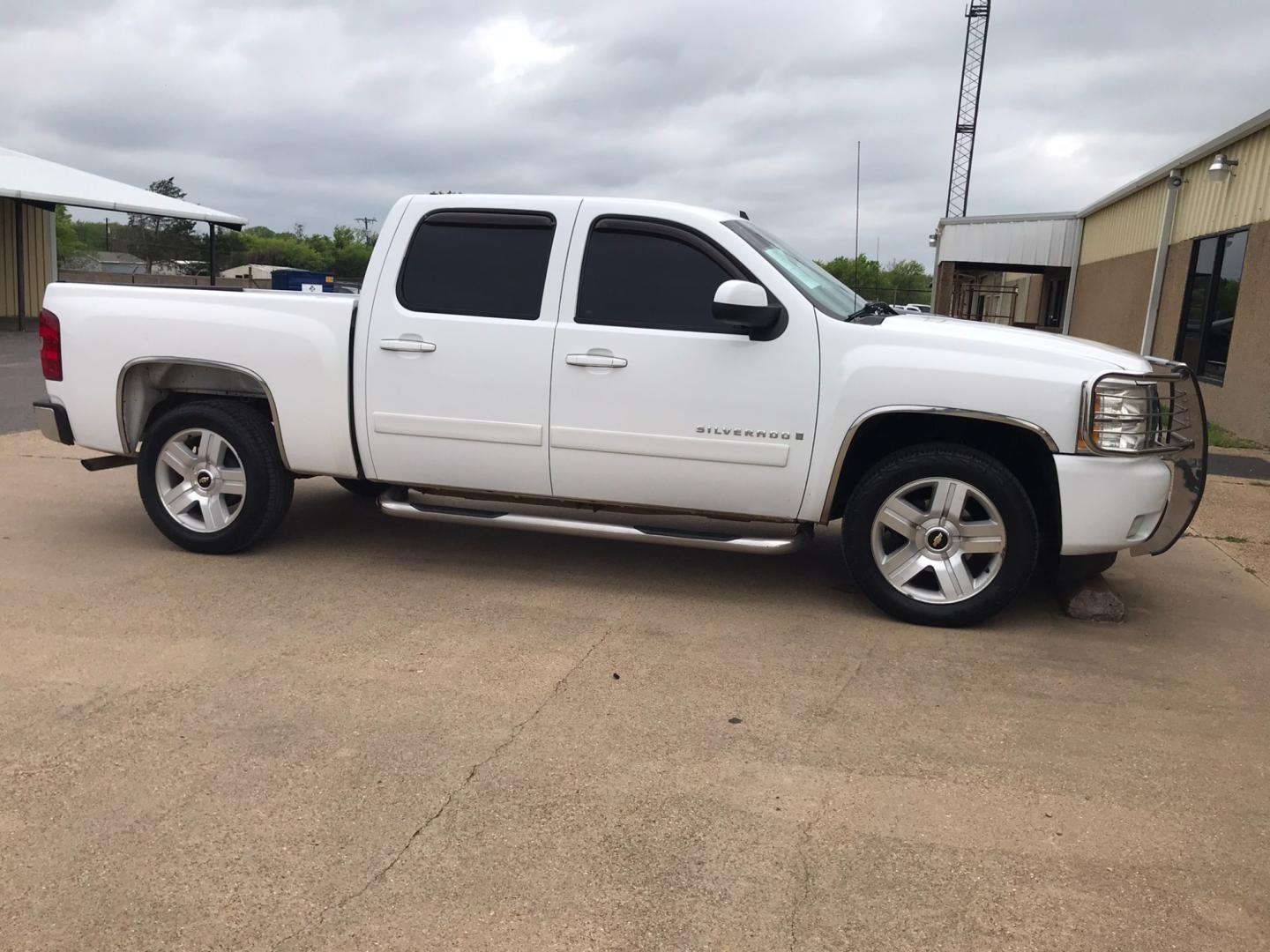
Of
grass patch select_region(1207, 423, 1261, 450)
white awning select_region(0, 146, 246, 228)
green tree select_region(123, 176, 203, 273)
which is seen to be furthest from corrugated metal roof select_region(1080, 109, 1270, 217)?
green tree select_region(123, 176, 203, 273)

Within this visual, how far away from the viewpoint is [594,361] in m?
5.04

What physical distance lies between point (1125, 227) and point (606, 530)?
1783cm

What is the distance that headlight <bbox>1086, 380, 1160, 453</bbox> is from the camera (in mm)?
4527

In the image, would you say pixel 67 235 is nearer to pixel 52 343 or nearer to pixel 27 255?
pixel 27 255

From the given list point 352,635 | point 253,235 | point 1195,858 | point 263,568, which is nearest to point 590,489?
point 352,635

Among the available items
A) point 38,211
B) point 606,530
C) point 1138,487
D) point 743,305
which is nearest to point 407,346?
point 606,530

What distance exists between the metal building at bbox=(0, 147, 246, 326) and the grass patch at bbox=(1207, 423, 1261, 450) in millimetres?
21582

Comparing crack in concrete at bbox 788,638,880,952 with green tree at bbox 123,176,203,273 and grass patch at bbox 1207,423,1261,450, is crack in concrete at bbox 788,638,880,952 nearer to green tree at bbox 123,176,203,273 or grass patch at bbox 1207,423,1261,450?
grass patch at bbox 1207,423,1261,450

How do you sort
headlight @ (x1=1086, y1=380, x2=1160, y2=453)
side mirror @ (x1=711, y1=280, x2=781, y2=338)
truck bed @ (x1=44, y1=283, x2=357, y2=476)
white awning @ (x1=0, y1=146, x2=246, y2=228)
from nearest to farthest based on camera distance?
headlight @ (x1=1086, y1=380, x2=1160, y2=453), side mirror @ (x1=711, y1=280, x2=781, y2=338), truck bed @ (x1=44, y1=283, x2=357, y2=476), white awning @ (x1=0, y1=146, x2=246, y2=228)

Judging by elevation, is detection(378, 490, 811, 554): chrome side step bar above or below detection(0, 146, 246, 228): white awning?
below

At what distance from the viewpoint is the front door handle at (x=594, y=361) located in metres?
5.02

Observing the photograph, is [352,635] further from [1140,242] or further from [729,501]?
[1140,242]

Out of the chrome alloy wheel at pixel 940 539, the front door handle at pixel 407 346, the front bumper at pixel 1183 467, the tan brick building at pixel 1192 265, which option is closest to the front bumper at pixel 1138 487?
the front bumper at pixel 1183 467

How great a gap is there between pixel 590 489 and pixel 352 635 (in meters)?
1.34
